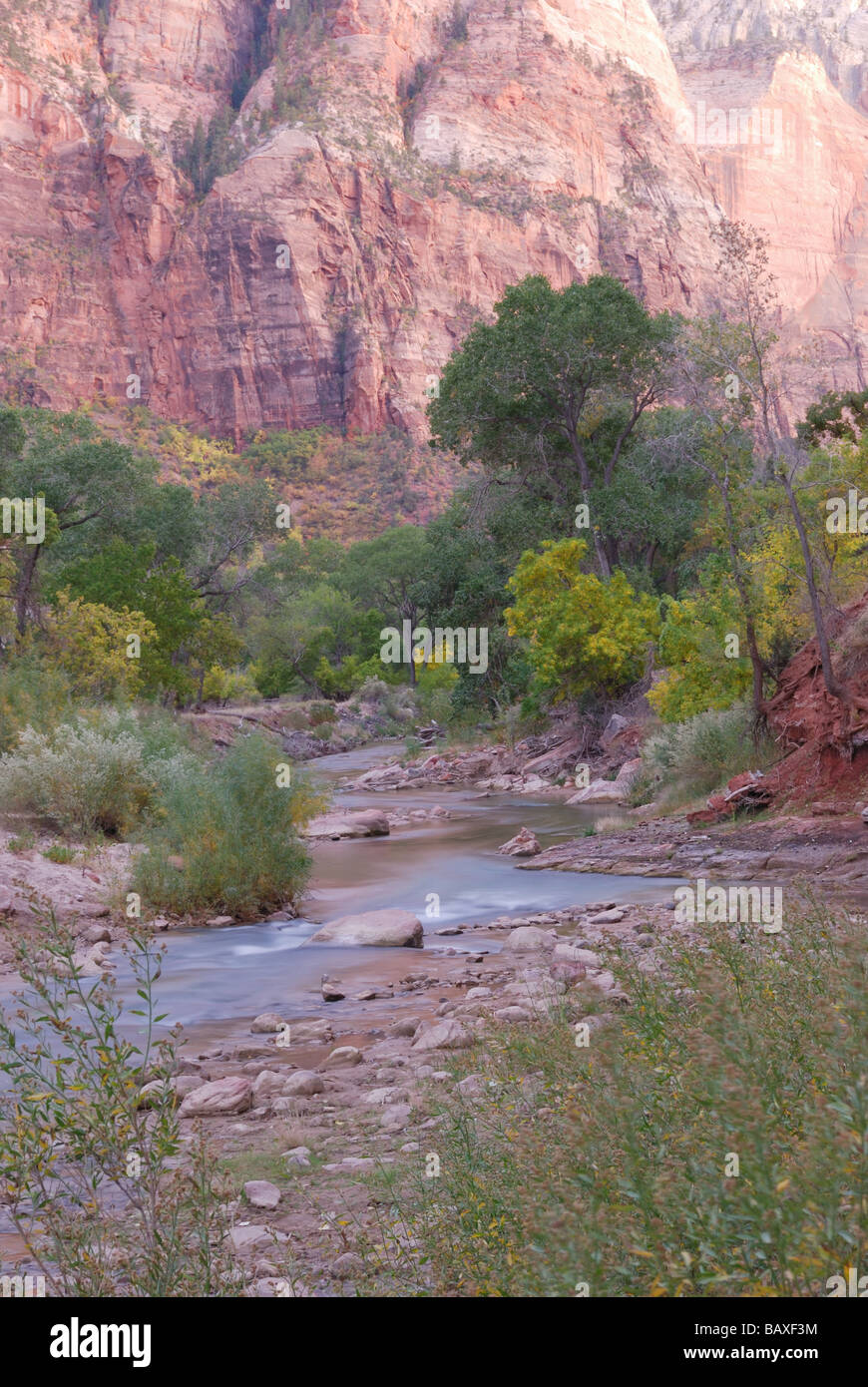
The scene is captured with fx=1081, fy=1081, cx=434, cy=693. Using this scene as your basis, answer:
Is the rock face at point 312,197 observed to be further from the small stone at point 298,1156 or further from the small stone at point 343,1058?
the small stone at point 298,1156

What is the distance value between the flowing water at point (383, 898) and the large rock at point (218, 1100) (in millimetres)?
2301

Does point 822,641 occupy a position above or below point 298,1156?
above

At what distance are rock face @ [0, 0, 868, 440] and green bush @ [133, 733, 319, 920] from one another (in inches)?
3393

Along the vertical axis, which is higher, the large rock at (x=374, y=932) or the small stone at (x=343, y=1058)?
the small stone at (x=343, y=1058)

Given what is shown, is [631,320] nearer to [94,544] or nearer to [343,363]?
[94,544]

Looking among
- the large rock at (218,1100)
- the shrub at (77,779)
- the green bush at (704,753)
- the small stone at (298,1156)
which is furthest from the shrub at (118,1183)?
the green bush at (704,753)

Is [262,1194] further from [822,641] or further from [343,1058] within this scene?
[822,641]

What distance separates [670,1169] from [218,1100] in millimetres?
3804

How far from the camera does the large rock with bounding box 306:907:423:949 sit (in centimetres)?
1121

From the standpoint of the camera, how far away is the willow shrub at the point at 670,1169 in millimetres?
2279

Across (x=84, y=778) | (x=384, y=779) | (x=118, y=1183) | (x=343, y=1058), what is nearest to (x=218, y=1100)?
(x=343, y=1058)

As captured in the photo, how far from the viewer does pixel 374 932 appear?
11.3 metres

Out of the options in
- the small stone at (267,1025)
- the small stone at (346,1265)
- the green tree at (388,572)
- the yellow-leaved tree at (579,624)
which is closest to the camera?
the small stone at (346,1265)

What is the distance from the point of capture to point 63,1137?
5.32 metres
